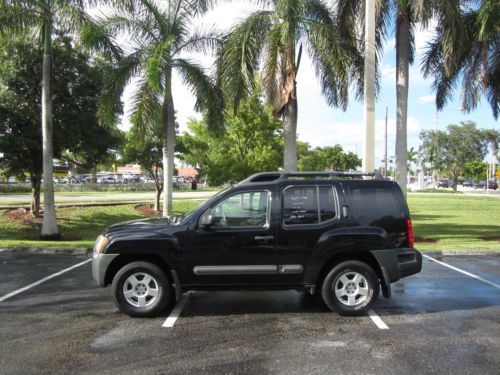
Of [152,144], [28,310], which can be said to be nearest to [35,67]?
[152,144]

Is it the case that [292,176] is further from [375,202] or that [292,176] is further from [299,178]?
[375,202]

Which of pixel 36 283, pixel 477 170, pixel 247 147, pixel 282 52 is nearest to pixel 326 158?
pixel 477 170

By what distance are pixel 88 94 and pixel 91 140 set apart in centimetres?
197

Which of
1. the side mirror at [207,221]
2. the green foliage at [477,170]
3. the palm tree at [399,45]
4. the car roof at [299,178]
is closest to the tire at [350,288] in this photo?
the car roof at [299,178]

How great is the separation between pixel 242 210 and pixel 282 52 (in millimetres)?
7507

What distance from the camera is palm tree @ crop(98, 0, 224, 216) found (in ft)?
46.4

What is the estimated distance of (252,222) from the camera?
601cm

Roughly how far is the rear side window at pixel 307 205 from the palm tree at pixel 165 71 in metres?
8.94

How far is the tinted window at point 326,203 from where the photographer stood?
20.0 feet

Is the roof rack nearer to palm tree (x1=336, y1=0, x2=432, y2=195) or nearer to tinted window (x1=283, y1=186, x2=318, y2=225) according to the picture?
tinted window (x1=283, y1=186, x2=318, y2=225)

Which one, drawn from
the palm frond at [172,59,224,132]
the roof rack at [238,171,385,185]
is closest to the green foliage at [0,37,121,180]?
the palm frond at [172,59,224,132]

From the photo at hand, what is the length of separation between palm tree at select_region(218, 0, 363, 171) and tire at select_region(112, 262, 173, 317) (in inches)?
294

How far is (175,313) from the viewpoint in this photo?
241 inches

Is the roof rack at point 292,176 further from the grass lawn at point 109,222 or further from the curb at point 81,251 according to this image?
the grass lawn at point 109,222
